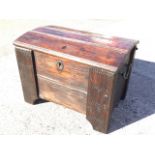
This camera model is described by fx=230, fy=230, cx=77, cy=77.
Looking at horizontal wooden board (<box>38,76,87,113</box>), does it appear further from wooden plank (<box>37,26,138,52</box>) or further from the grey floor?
wooden plank (<box>37,26,138,52</box>)

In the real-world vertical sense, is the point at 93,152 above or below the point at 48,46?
below

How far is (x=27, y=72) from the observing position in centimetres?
262

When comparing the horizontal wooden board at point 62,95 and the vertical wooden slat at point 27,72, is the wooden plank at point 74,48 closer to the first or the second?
the vertical wooden slat at point 27,72

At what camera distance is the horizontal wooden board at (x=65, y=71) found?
2236 millimetres

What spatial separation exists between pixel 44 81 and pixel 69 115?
20.3 inches

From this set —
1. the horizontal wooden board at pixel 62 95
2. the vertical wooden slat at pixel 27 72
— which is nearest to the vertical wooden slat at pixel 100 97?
the horizontal wooden board at pixel 62 95

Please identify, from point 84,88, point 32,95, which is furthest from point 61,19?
point 84,88

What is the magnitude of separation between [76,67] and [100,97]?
379 mm

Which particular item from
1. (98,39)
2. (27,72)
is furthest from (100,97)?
(27,72)

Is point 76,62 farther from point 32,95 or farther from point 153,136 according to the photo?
point 153,136

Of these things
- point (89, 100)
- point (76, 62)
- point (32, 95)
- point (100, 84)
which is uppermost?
point (76, 62)

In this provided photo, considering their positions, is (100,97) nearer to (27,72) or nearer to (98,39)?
(98,39)

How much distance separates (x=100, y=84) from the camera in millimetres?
2174

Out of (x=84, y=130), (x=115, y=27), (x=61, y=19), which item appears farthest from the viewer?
(x=61, y=19)
